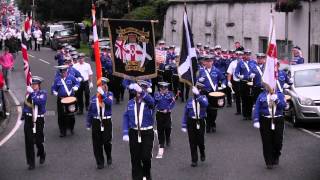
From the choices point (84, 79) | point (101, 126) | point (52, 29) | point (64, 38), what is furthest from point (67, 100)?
point (52, 29)

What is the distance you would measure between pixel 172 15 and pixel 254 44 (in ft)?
45.9

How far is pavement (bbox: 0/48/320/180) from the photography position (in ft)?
43.6

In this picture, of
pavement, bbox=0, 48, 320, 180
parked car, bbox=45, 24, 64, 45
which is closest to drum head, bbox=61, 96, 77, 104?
pavement, bbox=0, 48, 320, 180

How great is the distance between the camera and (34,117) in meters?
14.4

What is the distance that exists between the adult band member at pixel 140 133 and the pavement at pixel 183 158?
0.97 metres

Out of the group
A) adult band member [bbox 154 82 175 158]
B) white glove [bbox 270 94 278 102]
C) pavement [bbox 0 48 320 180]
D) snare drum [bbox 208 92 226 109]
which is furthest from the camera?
snare drum [bbox 208 92 226 109]

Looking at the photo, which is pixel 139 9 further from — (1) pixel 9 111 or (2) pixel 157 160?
(2) pixel 157 160

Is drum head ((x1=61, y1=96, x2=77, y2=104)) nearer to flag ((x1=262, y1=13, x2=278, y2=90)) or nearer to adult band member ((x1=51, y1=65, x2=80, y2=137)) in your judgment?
adult band member ((x1=51, y1=65, x2=80, y2=137))

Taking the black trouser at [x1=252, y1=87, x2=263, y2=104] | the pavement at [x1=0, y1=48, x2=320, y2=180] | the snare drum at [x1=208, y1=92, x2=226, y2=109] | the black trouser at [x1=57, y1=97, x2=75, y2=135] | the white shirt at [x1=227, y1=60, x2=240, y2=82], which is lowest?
the pavement at [x1=0, y1=48, x2=320, y2=180]

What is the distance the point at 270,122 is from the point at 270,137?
0.97 ft

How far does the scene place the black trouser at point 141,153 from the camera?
39.8 feet

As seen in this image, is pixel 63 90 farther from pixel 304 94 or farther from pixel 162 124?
pixel 304 94

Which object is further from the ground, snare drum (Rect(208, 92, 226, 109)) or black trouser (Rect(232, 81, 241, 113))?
snare drum (Rect(208, 92, 226, 109))

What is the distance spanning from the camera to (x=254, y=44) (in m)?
34.6
